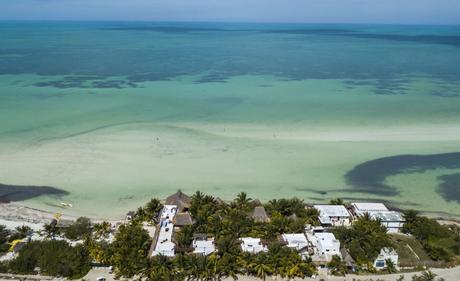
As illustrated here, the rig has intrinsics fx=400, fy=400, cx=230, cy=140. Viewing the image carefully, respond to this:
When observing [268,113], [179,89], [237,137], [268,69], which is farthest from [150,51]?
[237,137]

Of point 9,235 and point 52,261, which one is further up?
point 52,261

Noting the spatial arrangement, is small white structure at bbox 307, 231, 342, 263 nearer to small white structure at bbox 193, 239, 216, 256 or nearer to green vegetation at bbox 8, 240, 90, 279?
small white structure at bbox 193, 239, 216, 256

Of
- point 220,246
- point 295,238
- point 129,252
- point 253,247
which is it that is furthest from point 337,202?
point 129,252

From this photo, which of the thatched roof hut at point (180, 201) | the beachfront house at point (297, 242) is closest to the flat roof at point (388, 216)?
the beachfront house at point (297, 242)

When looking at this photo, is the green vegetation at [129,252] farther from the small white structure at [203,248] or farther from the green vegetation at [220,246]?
the small white structure at [203,248]

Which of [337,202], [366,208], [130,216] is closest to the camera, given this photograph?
[130,216]

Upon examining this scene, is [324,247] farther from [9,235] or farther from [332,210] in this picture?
[9,235]
